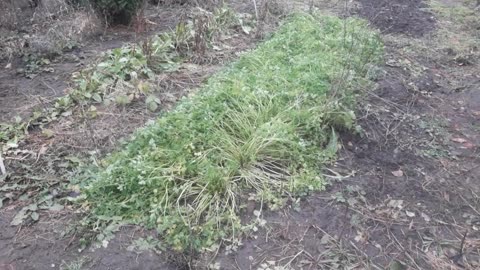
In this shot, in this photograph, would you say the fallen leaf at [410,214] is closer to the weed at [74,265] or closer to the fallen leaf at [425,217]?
the fallen leaf at [425,217]

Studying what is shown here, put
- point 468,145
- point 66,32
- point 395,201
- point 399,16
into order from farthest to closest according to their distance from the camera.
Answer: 1. point 399,16
2. point 66,32
3. point 468,145
4. point 395,201

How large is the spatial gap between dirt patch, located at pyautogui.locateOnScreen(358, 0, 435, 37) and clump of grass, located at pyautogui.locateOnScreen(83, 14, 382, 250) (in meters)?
2.28

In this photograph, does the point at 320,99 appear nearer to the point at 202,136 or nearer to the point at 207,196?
the point at 202,136

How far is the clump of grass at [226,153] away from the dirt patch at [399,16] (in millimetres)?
2280

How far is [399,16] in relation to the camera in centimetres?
628

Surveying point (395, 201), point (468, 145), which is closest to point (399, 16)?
point (468, 145)

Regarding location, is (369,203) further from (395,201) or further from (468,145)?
(468,145)

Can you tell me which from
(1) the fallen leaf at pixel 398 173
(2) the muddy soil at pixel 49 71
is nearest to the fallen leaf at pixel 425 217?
(1) the fallen leaf at pixel 398 173

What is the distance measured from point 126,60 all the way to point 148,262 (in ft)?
8.17

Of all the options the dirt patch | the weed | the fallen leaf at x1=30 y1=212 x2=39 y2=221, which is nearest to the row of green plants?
the fallen leaf at x1=30 y1=212 x2=39 y2=221

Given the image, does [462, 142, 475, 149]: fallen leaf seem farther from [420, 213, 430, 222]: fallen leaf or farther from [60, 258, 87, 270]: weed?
[60, 258, 87, 270]: weed

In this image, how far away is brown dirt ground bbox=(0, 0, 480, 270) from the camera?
2303 millimetres

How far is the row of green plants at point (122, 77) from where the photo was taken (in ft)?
11.2

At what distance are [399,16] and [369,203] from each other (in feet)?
14.8
